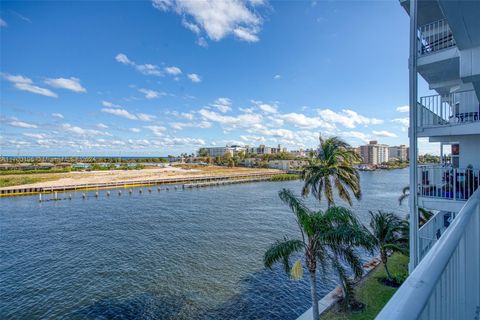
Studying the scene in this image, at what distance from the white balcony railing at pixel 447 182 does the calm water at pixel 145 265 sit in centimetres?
692

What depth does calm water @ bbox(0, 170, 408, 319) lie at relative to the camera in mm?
10820

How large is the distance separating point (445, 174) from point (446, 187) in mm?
670

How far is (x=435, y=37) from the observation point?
8219mm

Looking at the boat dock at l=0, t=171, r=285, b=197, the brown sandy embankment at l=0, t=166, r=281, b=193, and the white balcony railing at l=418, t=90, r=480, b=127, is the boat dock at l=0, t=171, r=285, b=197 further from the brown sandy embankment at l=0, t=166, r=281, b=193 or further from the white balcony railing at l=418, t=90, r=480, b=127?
the white balcony railing at l=418, t=90, r=480, b=127

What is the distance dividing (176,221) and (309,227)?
18192 mm

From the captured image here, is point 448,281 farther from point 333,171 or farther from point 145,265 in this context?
point 145,265

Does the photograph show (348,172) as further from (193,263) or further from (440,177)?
(193,263)

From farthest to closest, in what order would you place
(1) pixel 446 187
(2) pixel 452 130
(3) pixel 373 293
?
(3) pixel 373 293
(1) pixel 446 187
(2) pixel 452 130

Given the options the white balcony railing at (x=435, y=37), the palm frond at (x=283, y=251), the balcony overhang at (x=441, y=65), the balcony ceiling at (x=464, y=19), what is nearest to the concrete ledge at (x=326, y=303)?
the palm frond at (x=283, y=251)


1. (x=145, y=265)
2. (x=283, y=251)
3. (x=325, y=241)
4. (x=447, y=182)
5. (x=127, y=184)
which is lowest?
(x=145, y=265)

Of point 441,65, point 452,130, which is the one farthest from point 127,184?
point 452,130

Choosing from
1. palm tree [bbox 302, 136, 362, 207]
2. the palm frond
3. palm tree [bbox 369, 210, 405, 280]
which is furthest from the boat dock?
the palm frond

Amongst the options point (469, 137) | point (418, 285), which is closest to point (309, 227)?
point (469, 137)

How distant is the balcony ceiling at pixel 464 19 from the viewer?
5.40ft
